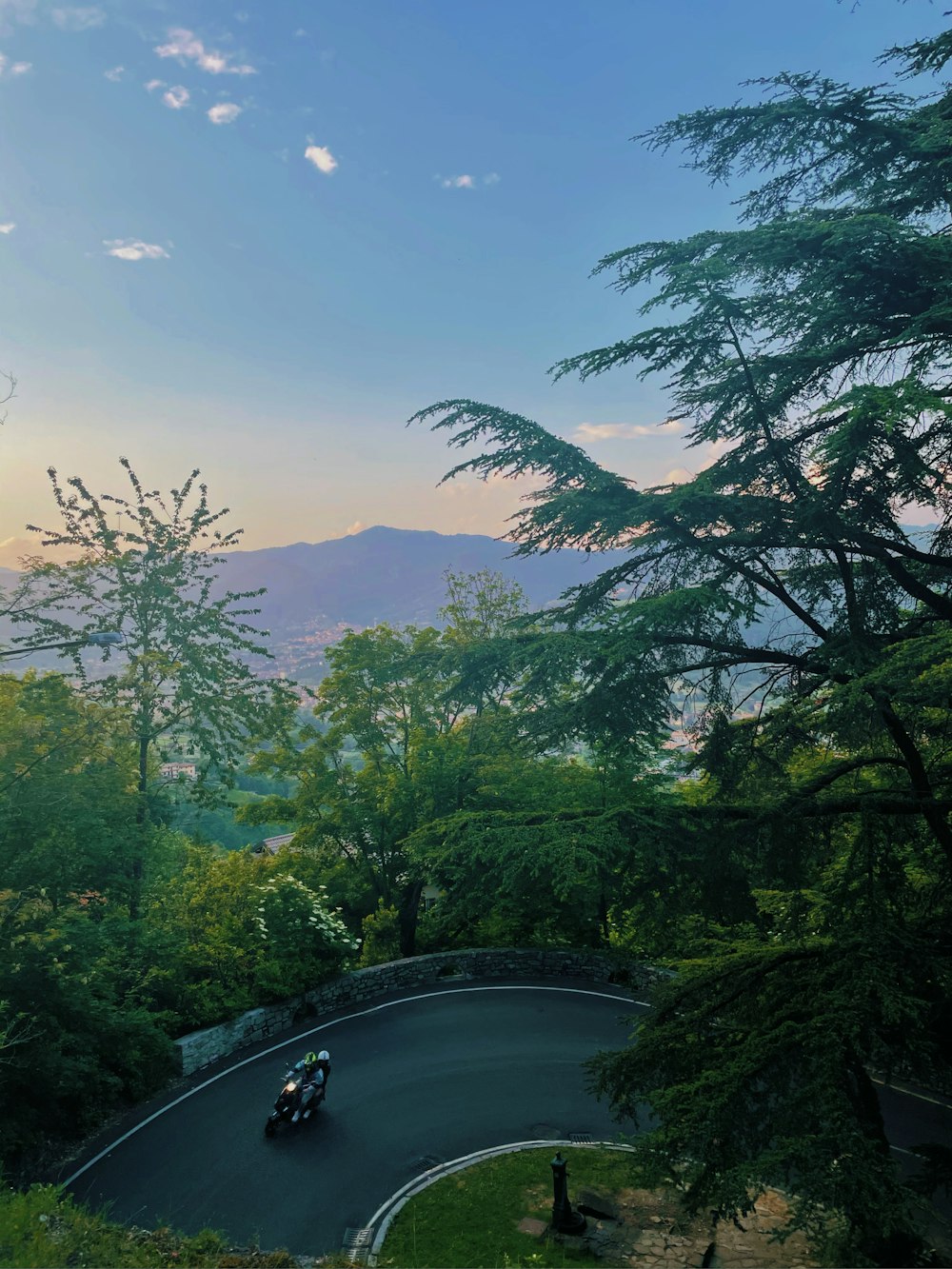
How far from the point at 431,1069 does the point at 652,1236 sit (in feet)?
20.1

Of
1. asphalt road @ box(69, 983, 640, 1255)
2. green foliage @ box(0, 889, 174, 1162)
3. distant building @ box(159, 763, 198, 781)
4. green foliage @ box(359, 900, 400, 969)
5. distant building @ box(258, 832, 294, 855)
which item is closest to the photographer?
asphalt road @ box(69, 983, 640, 1255)

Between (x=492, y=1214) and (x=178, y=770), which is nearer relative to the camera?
(x=492, y=1214)

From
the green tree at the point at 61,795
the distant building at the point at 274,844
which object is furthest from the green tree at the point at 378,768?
the green tree at the point at 61,795

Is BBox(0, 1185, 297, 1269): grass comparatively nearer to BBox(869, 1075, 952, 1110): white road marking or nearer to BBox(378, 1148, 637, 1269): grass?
BBox(378, 1148, 637, 1269): grass

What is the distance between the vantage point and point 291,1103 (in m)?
12.0

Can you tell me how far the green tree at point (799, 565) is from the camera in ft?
15.6

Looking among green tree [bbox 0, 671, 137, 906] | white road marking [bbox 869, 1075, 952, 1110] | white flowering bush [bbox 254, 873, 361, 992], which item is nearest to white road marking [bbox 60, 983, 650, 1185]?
white flowering bush [bbox 254, 873, 361, 992]

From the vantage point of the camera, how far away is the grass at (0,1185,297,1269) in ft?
21.8

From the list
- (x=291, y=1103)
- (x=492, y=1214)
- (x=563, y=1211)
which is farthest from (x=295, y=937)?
(x=563, y=1211)

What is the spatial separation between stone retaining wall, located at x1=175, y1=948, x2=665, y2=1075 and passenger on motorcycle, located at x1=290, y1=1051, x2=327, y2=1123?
11.7 ft

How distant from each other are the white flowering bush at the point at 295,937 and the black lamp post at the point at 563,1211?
8685 mm

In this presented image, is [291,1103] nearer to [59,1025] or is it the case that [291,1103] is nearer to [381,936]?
[59,1025]

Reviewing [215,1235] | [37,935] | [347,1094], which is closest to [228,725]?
[37,935]

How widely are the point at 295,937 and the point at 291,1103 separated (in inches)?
196
